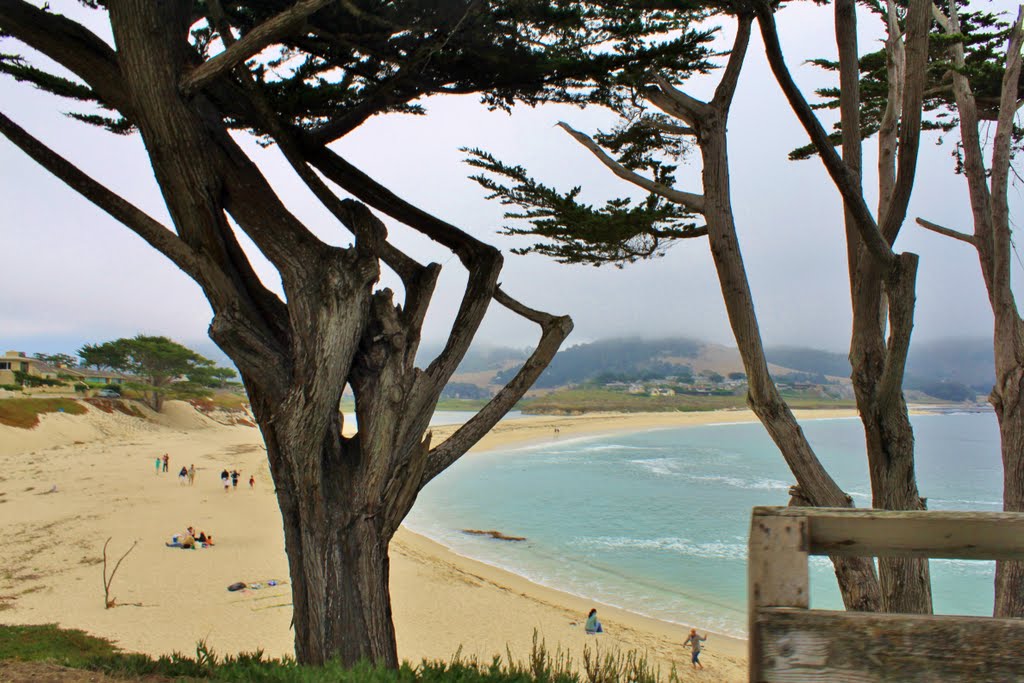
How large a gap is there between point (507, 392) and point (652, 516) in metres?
18.7

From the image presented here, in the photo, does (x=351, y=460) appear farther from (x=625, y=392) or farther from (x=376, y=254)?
(x=625, y=392)

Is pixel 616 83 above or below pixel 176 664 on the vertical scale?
above

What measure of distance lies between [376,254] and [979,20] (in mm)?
5141

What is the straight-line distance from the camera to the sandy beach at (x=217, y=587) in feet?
30.7

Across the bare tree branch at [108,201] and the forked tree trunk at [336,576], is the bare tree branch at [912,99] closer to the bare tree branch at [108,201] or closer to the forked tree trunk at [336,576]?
the forked tree trunk at [336,576]

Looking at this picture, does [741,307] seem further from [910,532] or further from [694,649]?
[694,649]

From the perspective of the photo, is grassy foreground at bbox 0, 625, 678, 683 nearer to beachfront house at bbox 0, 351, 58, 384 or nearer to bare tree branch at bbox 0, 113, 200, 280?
bare tree branch at bbox 0, 113, 200, 280

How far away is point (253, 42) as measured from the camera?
10.3 ft

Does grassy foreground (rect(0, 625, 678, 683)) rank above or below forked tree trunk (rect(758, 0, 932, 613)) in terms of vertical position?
below

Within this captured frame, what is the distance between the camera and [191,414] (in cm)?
4997

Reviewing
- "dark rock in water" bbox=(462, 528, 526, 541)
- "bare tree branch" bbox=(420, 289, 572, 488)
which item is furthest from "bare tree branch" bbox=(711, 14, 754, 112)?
"dark rock in water" bbox=(462, 528, 526, 541)

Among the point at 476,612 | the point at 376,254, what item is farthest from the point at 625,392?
the point at 376,254

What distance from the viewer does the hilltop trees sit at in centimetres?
326

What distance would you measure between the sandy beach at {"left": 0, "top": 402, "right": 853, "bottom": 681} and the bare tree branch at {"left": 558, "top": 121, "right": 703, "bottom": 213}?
425cm
